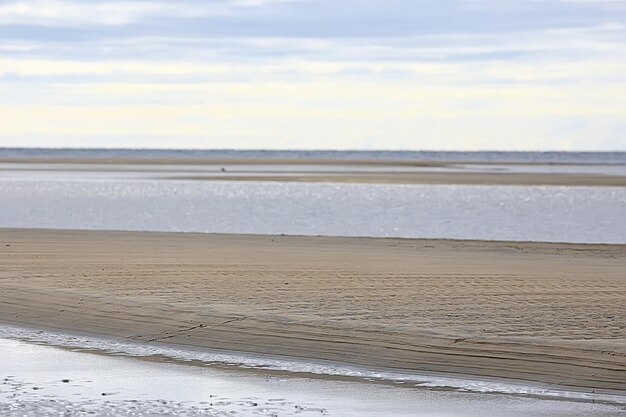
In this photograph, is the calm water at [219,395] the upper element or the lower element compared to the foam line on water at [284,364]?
lower

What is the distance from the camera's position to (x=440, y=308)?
42.8 ft

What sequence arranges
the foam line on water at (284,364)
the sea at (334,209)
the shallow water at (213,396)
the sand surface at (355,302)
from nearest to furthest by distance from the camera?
the shallow water at (213,396), the foam line on water at (284,364), the sand surface at (355,302), the sea at (334,209)

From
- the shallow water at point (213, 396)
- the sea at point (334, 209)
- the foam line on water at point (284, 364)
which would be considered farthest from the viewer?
the sea at point (334, 209)

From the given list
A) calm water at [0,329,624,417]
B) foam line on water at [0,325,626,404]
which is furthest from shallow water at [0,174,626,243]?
calm water at [0,329,624,417]

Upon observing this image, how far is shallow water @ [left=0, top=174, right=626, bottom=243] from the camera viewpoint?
27.6m

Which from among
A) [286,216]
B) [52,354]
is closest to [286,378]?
[52,354]

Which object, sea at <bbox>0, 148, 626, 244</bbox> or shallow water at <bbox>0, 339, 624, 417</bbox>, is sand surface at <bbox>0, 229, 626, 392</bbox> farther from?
sea at <bbox>0, 148, 626, 244</bbox>

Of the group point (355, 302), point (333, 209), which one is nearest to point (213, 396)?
point (355, 302)

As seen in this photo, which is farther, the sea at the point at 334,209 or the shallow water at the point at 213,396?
the sea at the point at 334,209

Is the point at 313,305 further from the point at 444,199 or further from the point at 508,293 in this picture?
the point at 444,199

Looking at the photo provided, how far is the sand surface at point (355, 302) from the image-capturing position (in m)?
10.7

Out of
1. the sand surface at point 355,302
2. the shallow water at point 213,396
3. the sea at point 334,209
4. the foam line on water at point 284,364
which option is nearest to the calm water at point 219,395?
the shallow water at point 213,396

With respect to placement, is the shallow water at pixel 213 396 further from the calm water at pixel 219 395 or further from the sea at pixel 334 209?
the sea at pixel 334 209

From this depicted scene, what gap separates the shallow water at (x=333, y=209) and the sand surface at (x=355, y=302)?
6630 millimetres
